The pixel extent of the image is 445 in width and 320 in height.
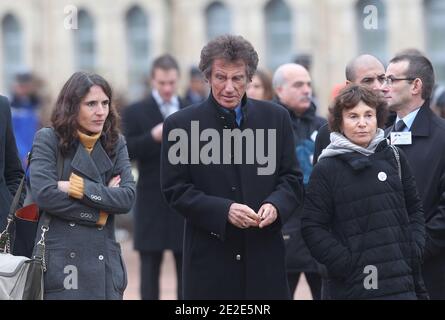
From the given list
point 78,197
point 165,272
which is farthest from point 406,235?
point 165,272

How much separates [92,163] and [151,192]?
140 inches

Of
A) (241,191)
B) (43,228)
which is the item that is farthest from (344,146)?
(43,228)

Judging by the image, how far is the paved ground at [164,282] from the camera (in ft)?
39.2

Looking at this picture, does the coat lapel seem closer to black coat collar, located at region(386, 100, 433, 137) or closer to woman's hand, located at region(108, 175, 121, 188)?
woman's hand, located at region(108, 175, 121, 188)

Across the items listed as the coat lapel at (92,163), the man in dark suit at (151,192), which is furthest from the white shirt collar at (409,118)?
the man in dark suit at (151,192)

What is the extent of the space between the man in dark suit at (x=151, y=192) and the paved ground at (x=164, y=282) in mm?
1069

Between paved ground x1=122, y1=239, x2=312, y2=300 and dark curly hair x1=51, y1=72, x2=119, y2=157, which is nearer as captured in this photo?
dark curly hair x1=51, y1=72, x2=119, y2=157

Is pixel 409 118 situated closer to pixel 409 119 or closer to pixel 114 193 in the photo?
pixel 409 119

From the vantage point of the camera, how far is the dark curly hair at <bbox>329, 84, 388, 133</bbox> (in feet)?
24.5

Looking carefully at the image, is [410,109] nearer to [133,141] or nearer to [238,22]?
[133,141]

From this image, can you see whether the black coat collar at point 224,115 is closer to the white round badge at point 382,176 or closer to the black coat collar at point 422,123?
the white round badge at point 382,176

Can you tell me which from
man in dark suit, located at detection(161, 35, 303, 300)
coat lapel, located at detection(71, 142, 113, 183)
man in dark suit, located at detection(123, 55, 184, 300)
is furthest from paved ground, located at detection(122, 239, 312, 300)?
coat lapel, located at detection(71, 142, 113, 183)

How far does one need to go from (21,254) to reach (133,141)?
3.45 metres
